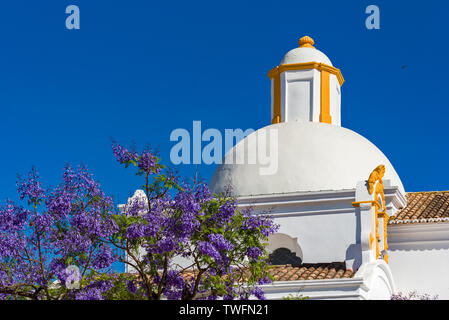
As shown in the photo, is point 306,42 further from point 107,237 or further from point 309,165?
point 107,237

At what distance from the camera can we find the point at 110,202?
48.1 feet

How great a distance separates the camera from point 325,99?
26328mm

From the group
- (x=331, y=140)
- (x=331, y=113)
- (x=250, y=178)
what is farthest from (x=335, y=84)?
(x=250, y=178)

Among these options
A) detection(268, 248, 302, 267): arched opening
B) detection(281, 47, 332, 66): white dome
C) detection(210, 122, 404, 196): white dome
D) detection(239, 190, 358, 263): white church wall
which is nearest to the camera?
detection(239, 190, 358, 263): white church wall

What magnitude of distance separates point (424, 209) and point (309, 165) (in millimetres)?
3599

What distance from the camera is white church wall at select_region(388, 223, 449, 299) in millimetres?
21500

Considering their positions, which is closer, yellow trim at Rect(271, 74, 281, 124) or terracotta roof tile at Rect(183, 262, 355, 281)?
terracotta roof tile at Rect(183, 262, 355, 281)

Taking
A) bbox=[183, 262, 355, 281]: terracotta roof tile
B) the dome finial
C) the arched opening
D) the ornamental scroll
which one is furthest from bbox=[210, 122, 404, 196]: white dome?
the dome finial

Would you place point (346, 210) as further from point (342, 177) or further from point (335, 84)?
point (335, 84)

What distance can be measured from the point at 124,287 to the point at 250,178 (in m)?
7.89

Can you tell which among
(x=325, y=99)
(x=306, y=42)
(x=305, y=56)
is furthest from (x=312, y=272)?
(x=306, y=42)

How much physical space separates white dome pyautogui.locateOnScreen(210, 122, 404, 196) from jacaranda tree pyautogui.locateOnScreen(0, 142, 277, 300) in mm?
7055

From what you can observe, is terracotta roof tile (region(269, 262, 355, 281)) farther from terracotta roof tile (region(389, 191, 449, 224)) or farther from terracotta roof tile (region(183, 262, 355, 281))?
terracotta roof tile (region(389, 191, 449, 224))

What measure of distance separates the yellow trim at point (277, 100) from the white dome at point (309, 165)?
2.39m
